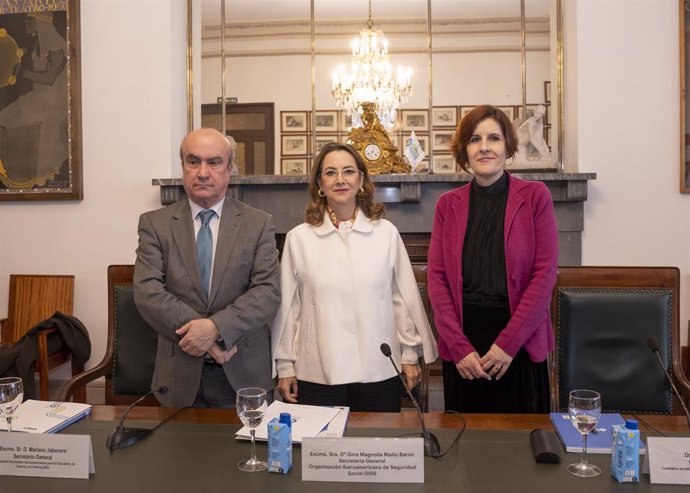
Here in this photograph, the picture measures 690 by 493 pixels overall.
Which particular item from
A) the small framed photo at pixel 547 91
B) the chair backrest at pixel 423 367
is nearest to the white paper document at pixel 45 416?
the chair backrest at pixel 423 367

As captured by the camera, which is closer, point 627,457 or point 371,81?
point 627,457

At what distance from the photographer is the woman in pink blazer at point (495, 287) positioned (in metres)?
1.88

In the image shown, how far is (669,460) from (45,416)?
1352 millimetres

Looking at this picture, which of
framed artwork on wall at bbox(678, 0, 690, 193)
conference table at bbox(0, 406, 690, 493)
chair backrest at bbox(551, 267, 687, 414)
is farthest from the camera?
framed artwork on wall at bbox(678, 0, 690, 193)

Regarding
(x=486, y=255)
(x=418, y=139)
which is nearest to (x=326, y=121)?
(x=418, y=139)

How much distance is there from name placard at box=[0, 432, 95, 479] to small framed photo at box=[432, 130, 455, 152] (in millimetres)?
2952

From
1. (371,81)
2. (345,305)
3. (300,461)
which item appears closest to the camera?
(300,461)

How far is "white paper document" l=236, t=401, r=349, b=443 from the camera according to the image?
1354mm

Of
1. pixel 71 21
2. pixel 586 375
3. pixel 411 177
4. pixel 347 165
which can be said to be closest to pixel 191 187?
pixel 347 165

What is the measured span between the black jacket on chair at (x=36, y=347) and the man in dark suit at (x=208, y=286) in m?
1.50

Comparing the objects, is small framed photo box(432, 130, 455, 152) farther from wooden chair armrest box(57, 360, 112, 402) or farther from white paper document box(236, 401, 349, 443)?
white paper document box(236, 401, 349, 443)

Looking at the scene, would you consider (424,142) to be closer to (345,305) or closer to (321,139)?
(321,139)

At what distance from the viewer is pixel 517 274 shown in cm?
190

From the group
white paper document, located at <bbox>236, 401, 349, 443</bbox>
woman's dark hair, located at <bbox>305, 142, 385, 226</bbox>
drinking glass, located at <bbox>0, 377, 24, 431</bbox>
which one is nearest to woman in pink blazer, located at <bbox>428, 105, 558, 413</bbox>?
woman's dark hair, located at <bbox>305, 142, 385, 226</bbox>
